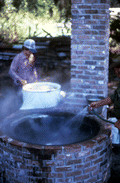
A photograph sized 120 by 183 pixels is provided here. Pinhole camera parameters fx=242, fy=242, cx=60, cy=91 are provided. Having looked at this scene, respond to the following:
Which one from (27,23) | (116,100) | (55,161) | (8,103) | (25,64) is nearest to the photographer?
(55,161)

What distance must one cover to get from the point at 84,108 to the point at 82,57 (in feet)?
2.75

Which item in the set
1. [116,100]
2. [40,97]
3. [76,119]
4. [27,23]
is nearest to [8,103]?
[40,97]

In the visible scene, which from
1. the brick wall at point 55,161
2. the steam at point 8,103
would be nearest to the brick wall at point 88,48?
the brick wall at point 55,161

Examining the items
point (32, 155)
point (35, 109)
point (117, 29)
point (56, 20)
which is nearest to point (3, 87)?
point (35, 109)

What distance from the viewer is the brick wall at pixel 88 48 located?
12.4 feet

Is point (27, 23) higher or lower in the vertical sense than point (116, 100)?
higher

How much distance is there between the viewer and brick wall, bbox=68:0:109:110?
377 centimetres

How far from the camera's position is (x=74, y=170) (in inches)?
111

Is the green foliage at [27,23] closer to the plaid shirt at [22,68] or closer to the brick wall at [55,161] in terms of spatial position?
the plaid shirt at [22,68]

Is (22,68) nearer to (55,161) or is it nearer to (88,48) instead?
(88,48)

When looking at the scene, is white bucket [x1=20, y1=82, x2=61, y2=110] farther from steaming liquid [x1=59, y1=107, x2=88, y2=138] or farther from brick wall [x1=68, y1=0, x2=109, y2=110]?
steaming liquid [x1=59, y1=107, x2=88, y2=138]

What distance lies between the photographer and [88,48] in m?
3.91

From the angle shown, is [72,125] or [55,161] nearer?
[55,161]

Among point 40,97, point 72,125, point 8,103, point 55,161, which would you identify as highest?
point 40,97
